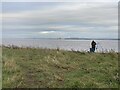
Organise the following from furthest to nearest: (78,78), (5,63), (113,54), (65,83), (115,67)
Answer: (113,54), (115,67), (5,63), (78,78), (65,83)

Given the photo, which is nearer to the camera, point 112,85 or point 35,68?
point 112,85

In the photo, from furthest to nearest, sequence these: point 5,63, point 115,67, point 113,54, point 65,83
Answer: point 113,54 → point 115,67 → point 5,63 → point 65,83

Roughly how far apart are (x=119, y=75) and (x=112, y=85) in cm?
129

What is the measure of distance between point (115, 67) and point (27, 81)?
178 inches

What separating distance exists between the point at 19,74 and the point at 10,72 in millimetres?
424

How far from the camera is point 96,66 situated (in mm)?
12859

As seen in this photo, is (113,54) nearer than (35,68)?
No

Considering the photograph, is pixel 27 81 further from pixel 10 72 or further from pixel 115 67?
pixel 115 67

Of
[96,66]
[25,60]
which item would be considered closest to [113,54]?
[96,66]

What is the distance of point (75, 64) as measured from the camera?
1305cm

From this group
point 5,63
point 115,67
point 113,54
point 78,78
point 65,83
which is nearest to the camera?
point 65,83

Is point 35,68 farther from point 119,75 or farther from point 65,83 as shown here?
point 119,75

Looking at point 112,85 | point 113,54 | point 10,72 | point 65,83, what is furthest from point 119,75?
point 113,54

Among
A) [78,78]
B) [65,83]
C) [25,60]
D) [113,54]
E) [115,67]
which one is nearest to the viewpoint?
[65,83]
